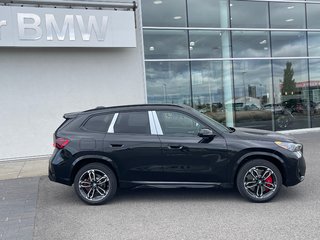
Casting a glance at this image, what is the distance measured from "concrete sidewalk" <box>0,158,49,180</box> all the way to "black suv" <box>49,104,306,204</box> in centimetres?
303

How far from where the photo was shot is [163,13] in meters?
12.8

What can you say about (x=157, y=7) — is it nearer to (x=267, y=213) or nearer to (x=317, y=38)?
(x=317, y=38)

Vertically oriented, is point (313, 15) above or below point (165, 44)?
above

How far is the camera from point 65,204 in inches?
234

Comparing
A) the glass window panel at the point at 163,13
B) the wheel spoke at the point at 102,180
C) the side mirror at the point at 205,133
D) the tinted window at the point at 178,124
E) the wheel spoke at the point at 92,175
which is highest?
the glass window panel at the point at 163,13

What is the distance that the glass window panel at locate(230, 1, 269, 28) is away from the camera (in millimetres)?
13789

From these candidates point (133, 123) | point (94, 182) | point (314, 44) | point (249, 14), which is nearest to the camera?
point (94, 182)

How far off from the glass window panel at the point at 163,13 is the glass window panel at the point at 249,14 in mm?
2243

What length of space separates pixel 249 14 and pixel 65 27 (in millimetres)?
7690

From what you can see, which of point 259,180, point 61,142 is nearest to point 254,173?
point 259,180

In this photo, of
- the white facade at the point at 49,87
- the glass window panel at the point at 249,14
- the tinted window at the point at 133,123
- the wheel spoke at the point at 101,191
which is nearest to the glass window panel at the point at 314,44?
the glass window panel at the point at 249,14

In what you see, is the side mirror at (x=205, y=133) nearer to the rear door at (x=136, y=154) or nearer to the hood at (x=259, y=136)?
the hood at (x=259, y=136)

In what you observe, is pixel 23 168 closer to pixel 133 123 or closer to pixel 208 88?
pixel 133 123

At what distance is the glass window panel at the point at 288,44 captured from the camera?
14445 millimetres
